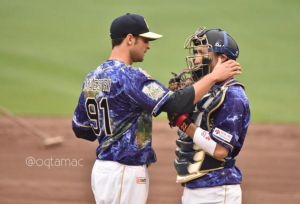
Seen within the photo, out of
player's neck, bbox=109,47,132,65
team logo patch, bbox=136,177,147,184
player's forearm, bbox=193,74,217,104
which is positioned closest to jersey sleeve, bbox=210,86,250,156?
player's forearm, bbox=193,74,217,104

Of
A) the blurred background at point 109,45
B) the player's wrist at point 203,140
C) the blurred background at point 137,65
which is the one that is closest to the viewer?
the player's wrist at point 203,140

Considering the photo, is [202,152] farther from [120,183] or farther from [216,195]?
[120,183]

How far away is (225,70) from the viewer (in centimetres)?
443

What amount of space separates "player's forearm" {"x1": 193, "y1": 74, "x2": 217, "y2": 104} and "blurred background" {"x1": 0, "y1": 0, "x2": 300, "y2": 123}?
288 inches

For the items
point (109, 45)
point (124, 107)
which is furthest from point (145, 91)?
point (109, 45)

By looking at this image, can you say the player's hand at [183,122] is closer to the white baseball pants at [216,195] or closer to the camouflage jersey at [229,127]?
the camouflage jersey at [229,127]

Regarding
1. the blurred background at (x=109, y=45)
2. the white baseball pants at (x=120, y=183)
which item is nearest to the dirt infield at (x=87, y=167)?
the blurred background at (x=109, y=45)

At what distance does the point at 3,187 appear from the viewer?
864 centimetres

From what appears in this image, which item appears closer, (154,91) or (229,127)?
(229,127)

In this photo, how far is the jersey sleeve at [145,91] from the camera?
175 inches

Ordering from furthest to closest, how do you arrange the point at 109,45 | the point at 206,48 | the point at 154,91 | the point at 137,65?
the point at 109,45, the point at 137,65, the point at 206,48, the point at 154,91

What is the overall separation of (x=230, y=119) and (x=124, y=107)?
0.71 metres

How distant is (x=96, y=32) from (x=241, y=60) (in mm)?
3051

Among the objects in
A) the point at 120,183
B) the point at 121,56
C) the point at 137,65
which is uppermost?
the point at 121,56
